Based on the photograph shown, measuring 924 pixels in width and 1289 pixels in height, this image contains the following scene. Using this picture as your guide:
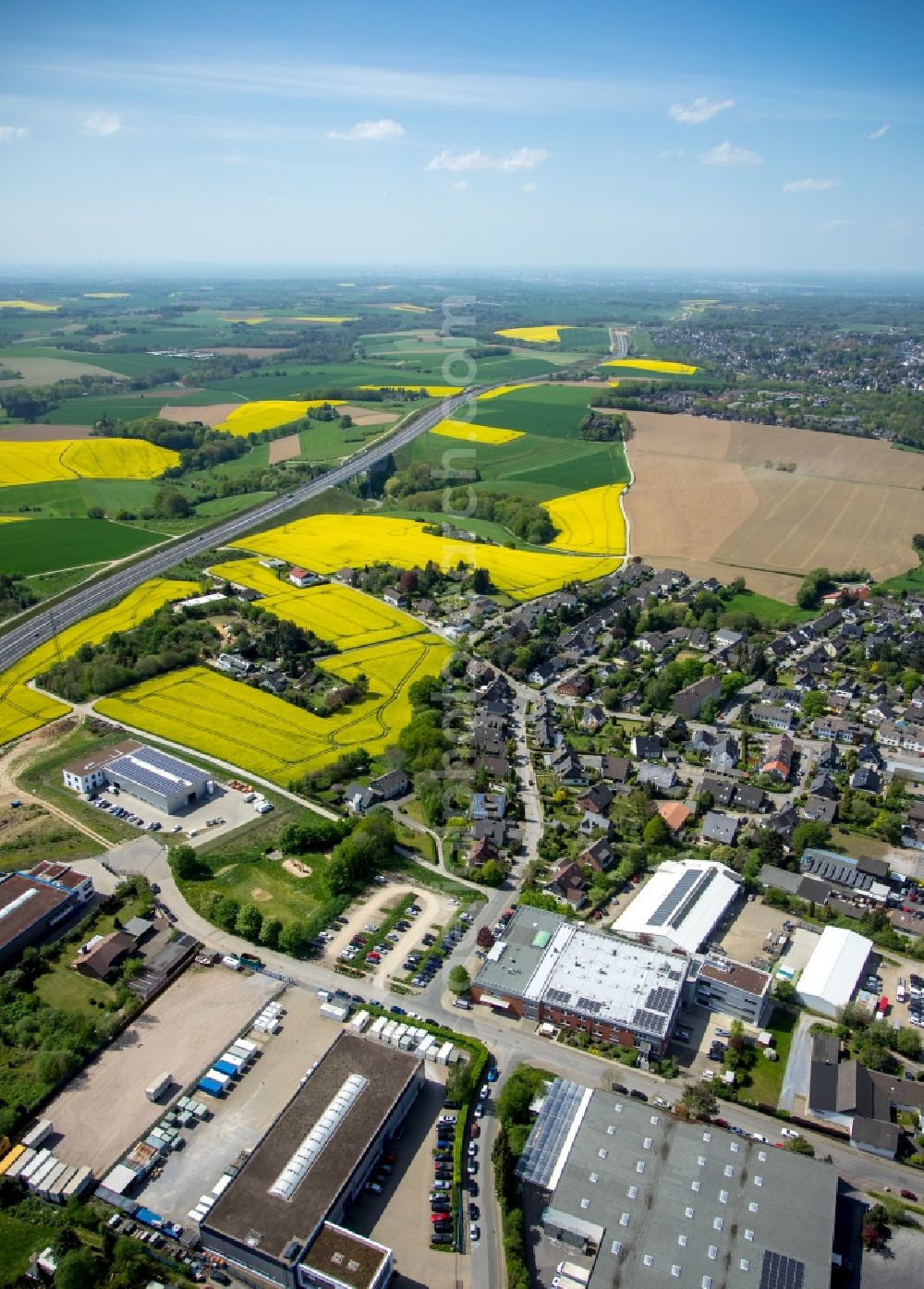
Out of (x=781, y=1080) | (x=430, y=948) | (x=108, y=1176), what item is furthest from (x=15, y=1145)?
(x=781, y=1080)

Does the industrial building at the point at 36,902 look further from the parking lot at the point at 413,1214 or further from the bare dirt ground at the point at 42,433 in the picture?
the bare dirt ground at the point at 42,433

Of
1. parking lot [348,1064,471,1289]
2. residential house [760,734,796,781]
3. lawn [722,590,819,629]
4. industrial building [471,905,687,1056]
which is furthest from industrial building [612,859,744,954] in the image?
lawn [722,590,819,629]

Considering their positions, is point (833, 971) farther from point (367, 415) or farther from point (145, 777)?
point (367, 415)

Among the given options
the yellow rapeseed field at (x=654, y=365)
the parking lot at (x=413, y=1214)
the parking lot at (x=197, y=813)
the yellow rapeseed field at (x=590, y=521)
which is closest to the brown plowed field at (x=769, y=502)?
the yellow rapeseed field at (x=590, y=521)

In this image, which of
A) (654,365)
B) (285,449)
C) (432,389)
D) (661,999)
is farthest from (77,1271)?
(654,365)

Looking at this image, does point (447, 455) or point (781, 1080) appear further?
point (447, 455)

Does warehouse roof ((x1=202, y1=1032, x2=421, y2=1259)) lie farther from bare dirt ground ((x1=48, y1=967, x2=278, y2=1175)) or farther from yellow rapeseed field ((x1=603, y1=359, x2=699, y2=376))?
yellow rapeseed field ((x1=603, y1=359, x2=699, y2=376))

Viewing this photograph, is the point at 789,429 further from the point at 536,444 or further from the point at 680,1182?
the point at 680,1182
